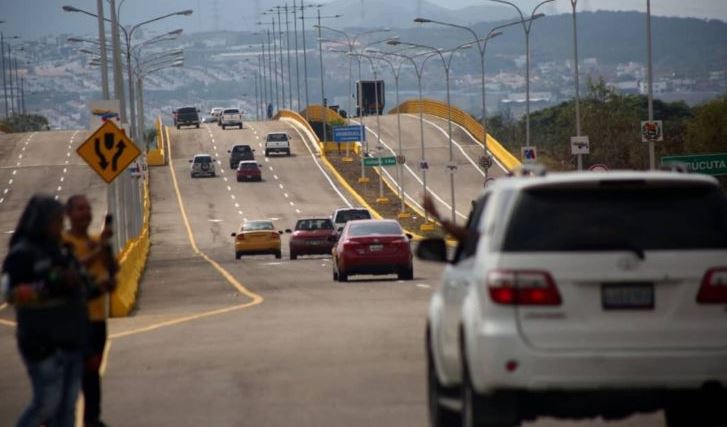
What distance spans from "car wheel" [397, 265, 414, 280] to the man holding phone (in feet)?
81.4

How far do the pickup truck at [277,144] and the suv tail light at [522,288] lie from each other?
108 meters

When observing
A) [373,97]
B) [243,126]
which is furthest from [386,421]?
[243,126]

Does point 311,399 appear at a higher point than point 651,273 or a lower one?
lower

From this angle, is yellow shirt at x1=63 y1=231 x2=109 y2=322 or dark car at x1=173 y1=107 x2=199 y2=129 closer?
yellow shirt at x1=63 y1=231 x2=109 y2=322

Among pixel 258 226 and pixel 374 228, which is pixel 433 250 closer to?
pixel 374 228

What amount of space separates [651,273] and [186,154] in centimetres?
11333

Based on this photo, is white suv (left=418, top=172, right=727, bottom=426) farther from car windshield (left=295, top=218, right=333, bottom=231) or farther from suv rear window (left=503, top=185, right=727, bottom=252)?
car windshield (left=295, top=218, right=333, bottom=231)

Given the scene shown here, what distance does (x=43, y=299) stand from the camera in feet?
34.7

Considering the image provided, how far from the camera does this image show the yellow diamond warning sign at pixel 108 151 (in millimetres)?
32375

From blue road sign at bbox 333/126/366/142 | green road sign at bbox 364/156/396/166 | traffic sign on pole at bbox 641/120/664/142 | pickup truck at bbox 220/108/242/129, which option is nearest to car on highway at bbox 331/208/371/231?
traffic sign on pole at bbox 641/120/664/142

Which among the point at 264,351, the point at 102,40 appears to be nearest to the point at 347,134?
the point at 102,40

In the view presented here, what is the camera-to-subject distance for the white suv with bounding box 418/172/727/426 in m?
10.2

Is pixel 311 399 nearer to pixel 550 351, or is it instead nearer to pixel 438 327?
pixel 438 327

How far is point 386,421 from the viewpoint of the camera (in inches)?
528
